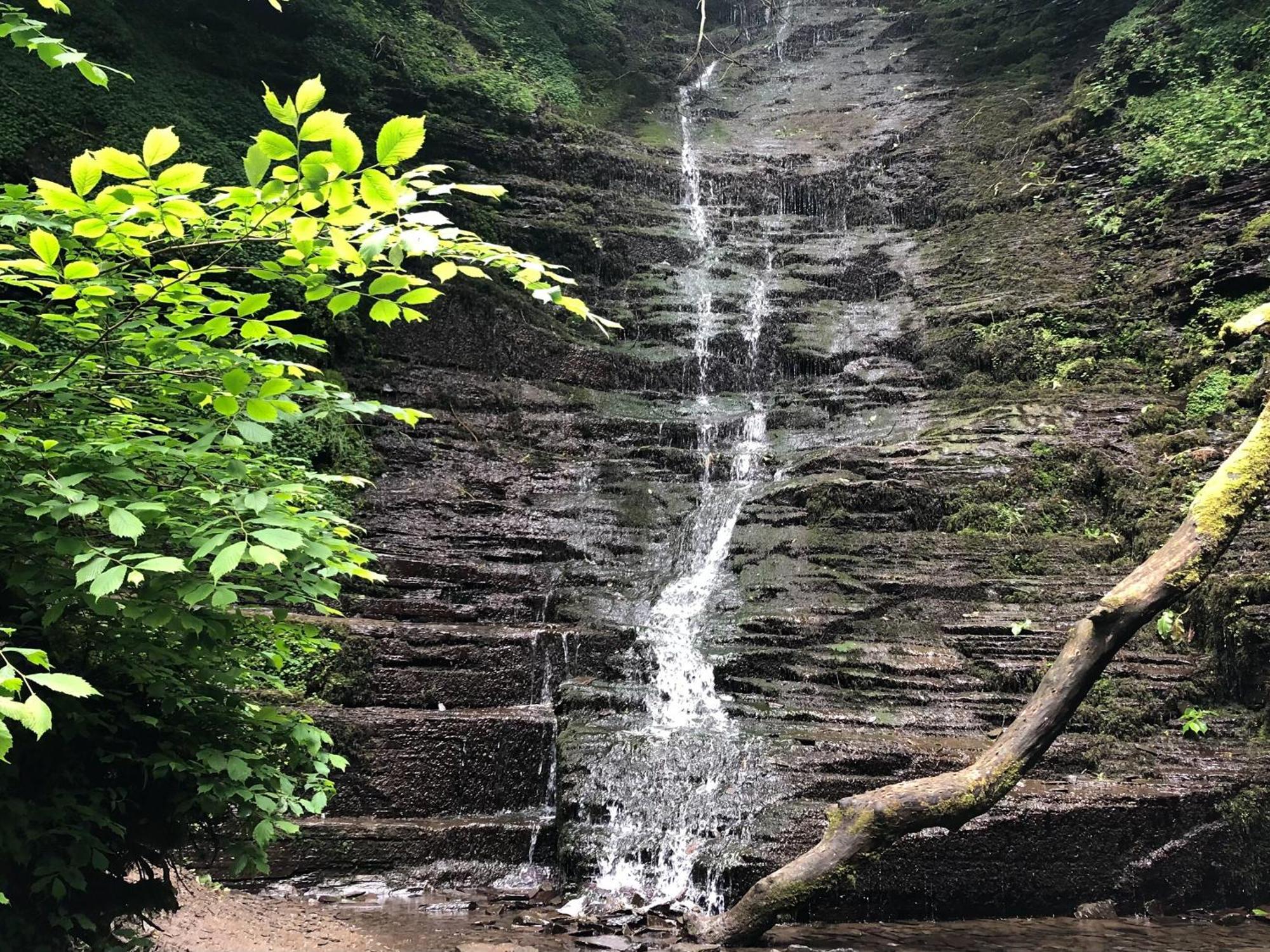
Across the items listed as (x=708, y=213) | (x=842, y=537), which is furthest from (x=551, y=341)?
(x=842, y=537)

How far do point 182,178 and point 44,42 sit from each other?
31.6 inches

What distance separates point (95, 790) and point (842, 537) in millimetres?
7832

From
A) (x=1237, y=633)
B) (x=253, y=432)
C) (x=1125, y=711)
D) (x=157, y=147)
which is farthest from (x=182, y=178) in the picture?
(x=1237, y=633)

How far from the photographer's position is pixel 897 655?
757 centimetres

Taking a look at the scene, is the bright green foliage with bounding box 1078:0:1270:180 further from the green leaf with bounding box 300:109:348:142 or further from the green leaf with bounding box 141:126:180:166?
the green leaf with bounding box 141:126:180:166

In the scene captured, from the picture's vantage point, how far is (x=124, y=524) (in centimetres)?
195

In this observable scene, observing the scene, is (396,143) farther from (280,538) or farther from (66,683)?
(66,683)

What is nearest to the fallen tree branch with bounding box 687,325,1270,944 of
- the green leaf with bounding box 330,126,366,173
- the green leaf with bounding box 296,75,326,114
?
the green leaf with bounding box 330,126,366,173

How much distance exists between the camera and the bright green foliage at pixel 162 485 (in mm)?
1798

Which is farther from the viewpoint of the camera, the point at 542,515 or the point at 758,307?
the point at 758,307

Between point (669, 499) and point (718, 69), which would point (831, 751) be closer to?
point (669, 499)

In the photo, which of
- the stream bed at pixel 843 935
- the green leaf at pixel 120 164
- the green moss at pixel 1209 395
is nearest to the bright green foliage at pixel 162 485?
the green leaf at pixel 120 164

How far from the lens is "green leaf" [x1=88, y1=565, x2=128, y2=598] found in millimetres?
1851

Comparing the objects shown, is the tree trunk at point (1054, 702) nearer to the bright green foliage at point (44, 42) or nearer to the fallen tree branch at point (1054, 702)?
the fallen tree branch at point (1054, 702)
